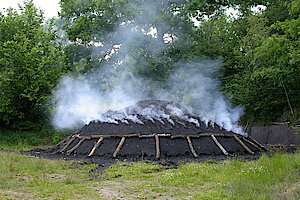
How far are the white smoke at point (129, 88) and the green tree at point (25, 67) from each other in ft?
3.79

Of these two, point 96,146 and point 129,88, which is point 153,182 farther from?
point 129,88

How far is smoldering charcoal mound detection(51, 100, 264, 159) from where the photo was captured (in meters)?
11.1

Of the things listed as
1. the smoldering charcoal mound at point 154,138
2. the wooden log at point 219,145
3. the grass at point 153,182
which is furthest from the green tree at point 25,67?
the wooden log at point 219,145

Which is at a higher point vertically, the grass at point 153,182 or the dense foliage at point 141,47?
the dense foliage at point 141,47

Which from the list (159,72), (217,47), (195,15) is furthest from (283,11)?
(159,72)

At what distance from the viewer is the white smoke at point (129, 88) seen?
1762 cm

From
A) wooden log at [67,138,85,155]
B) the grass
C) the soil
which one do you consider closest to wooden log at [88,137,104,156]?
the soil

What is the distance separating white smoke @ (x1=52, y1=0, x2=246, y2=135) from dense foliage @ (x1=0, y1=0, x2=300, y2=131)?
22cm

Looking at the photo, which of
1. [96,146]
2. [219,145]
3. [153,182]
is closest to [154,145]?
[96,146]

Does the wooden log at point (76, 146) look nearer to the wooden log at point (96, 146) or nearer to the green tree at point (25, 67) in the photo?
the wooden log at point (96, 146)

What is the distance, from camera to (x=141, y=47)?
19438 mm

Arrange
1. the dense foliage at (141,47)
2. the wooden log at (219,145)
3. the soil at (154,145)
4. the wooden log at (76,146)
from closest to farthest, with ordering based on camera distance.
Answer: the soil at (154,145) → the wooden log at (219,145) → the wooden log at (76,146) → the dense foliage at (141,47)

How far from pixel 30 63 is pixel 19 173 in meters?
10.5

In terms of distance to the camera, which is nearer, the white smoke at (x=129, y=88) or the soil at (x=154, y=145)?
the soil at (x=154, y=145)
